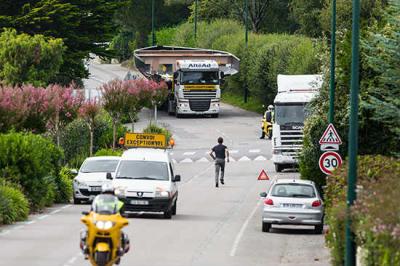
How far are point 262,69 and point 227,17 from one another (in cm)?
2754

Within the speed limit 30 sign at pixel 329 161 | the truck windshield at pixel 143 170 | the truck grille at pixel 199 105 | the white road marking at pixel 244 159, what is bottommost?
the white road marking at pixel 244 159

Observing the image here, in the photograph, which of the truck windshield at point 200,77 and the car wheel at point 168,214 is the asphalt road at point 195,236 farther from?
the truck windshield at point 200,77

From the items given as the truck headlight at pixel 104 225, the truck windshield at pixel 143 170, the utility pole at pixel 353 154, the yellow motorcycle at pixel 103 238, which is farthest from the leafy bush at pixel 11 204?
the utility pole at pixel 353 154

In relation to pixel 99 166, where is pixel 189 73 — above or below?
above

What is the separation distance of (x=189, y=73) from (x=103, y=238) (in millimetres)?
58172

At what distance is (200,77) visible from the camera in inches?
3076

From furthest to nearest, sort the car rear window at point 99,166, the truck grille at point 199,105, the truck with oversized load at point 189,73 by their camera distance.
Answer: the truck grille at point 199,105, the truck with oversized load at point 189,73, the car rear window at point 99,166

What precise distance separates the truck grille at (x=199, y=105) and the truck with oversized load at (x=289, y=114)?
2426 centimetres

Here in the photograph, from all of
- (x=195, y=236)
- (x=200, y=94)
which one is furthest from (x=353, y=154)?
(x=200, y=94)

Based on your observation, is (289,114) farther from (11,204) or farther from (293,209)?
(11,204)

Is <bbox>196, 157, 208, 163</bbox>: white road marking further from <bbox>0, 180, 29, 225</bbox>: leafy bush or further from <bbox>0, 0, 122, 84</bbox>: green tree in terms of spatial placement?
<bbox>0, 180, 29, 225</bbox>: leafy bush

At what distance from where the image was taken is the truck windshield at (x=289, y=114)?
5372 cm

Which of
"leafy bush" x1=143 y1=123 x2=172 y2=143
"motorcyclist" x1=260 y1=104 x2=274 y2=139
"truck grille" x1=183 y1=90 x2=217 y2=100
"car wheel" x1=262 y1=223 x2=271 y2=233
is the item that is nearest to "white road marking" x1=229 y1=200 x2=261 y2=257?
"car wheel" x1=262 y1=223 x2=271 y2=233

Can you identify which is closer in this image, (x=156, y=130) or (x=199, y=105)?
(x=156, y=130)
